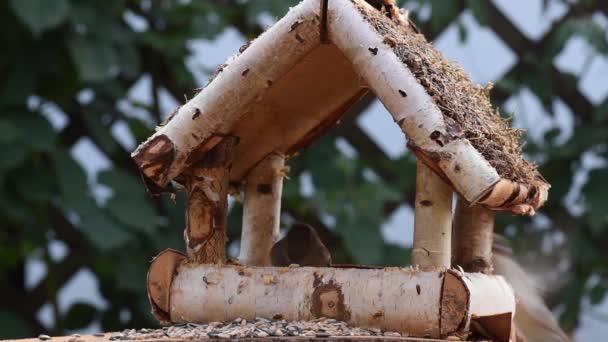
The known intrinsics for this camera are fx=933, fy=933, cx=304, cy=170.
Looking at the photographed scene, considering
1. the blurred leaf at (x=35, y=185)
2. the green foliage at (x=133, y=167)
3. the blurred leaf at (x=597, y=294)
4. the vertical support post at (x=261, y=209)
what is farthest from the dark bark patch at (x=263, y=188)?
the blurred leaf at (x=597, y=294)

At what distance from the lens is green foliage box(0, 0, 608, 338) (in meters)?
1.89

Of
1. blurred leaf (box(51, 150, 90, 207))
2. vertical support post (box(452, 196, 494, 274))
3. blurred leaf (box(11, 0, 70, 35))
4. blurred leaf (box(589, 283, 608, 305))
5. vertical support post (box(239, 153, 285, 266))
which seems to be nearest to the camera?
vertical support post (box(452, 196, 494, 274))

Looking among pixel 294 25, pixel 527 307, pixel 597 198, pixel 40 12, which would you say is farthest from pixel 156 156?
pixel 597 198

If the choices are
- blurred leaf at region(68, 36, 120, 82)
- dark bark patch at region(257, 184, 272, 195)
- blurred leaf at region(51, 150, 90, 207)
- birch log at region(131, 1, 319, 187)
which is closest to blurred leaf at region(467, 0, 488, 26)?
blurred leaf at region(68, 36, 120, 82)

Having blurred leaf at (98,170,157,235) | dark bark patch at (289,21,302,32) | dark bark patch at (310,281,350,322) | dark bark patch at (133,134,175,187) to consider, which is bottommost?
dark bark patch at (310,281,350,322)

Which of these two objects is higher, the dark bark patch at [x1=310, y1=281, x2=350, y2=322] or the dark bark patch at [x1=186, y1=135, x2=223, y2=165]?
the dark bark patch at [x1=186, y1=135, x2=223, y2=165]

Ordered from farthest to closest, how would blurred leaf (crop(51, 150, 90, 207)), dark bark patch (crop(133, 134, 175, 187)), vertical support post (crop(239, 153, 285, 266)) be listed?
blurred leaf (crop(51, 150, 90, 207)) → vertical support post (crop(239, 153, 285, 266)) → dark bark patch (crop(133, 134, 175, 187))

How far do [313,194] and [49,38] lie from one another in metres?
0.67

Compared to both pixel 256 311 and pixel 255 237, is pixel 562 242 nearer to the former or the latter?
pixel 255 237

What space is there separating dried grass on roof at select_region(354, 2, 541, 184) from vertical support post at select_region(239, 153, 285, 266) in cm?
25

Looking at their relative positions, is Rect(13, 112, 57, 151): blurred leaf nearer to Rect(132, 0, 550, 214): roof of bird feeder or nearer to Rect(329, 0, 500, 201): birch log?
Rect(132, 0, 550, 214): roof of bird feeder

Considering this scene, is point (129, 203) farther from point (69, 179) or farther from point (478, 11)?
point (478, 11)

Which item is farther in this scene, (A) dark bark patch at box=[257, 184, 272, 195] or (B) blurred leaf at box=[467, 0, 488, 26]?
(B) blurred leaf at box=[467, 0, 488, 26]

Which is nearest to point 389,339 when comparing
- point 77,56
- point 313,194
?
point 313,194
